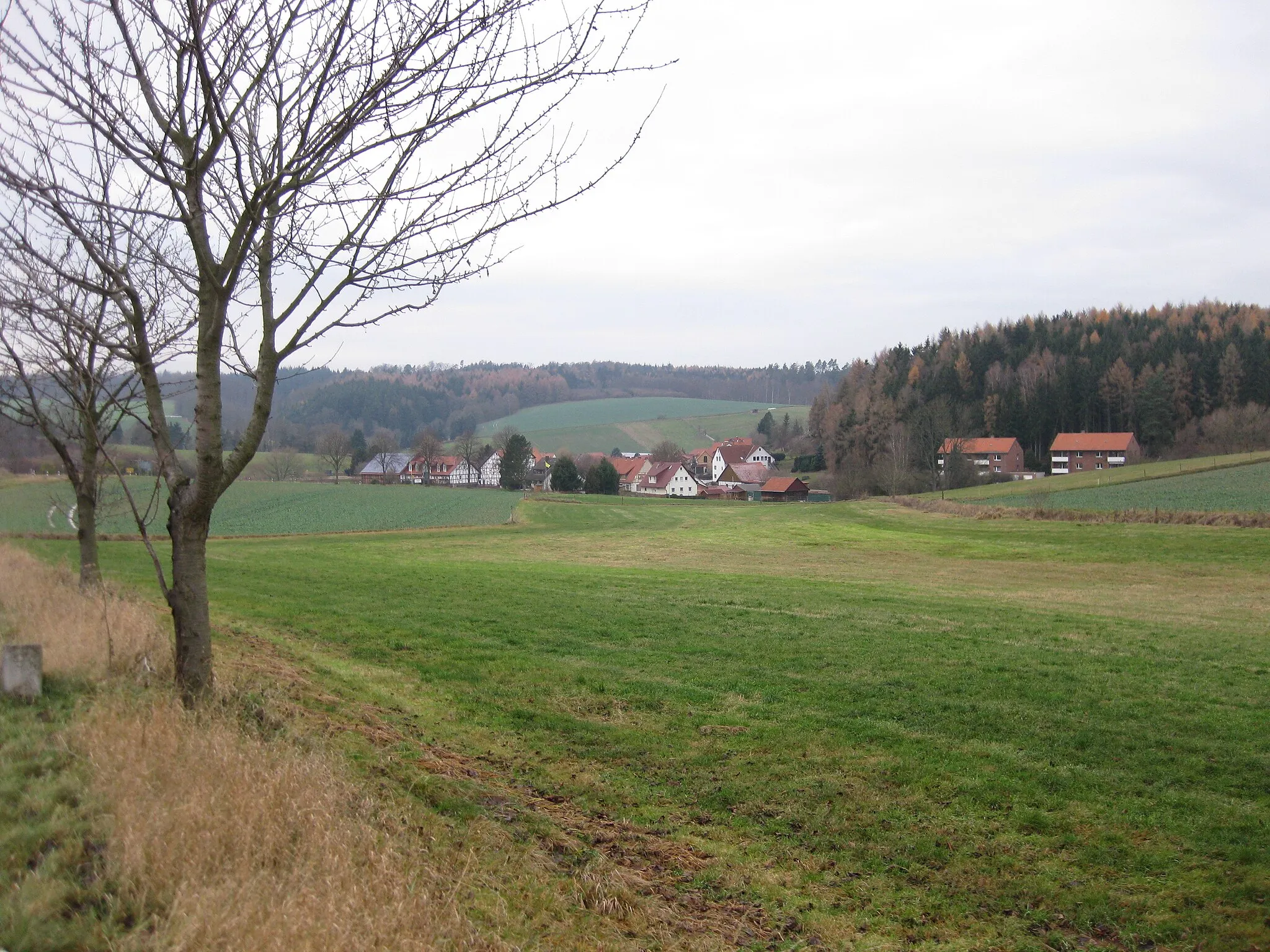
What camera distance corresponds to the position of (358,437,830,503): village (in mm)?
99625

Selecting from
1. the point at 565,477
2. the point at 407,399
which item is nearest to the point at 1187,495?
the point at 565,477

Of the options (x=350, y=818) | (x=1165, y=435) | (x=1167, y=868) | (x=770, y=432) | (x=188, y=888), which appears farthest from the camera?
(x=770, y=432)

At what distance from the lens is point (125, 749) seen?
5887 mm

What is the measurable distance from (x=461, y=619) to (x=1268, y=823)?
1288cm

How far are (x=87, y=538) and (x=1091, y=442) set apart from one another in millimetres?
101593

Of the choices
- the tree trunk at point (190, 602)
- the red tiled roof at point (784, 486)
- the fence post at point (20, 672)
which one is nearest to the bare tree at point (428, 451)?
the red tiled roof at point (784, 486)

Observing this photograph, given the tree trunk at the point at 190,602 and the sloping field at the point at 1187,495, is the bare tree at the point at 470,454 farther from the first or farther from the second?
the tree trunk at the point at 190,602

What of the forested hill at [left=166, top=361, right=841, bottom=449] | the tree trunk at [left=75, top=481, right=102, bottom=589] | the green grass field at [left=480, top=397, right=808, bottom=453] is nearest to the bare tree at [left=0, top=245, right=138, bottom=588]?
the tree trunk at [left=75, top=481, right=102, bottom=589]

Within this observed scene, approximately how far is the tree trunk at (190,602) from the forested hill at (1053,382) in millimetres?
82107

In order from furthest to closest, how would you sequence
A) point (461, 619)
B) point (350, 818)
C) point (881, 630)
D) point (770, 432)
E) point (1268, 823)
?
point (770, 432)
point (461, 619)
point (881, 630)
point (1268, 823)
point (350, 818)

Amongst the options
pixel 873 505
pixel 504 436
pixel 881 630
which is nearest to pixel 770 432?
pixel 504 436

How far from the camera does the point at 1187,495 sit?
170 ft

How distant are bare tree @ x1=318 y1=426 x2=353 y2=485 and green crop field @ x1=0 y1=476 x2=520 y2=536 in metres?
15.3

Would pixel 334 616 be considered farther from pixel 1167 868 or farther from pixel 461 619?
pixel 1167 868
